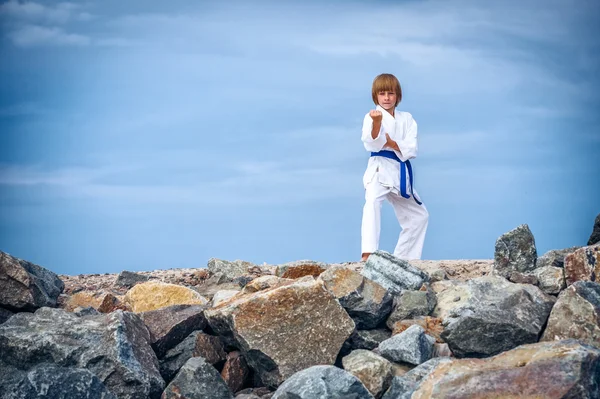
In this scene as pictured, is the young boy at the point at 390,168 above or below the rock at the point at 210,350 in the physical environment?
above

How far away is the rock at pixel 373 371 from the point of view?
596 cm

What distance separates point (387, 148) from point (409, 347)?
5.59 meters

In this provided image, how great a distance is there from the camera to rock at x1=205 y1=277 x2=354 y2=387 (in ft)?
20.7

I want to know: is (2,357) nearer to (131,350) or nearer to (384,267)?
(131,350)

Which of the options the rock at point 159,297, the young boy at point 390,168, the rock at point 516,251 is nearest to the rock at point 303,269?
the rock at point 159,297

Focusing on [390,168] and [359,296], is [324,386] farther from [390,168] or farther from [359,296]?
[390,168]

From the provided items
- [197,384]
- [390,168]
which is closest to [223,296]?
[197,384]

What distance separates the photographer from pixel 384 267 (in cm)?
821

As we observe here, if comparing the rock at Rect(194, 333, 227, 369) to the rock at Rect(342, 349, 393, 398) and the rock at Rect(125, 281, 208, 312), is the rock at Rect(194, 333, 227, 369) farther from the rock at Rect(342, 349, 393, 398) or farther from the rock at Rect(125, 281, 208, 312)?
the rock at Rect(125, 281, 208, 312)

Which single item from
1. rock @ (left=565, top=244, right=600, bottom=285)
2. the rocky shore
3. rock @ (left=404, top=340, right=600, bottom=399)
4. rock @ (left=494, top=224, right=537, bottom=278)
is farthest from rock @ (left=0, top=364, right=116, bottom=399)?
rock @ (left=494, top=224, right=537, bottom=278)

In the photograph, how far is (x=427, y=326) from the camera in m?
7.03

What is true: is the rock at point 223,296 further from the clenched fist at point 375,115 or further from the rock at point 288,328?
the clenched fist at point 375,115

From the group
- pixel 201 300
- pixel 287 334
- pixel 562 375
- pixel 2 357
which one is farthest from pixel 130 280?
pixel 562 375

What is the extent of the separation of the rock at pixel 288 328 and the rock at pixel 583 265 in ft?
8.55
